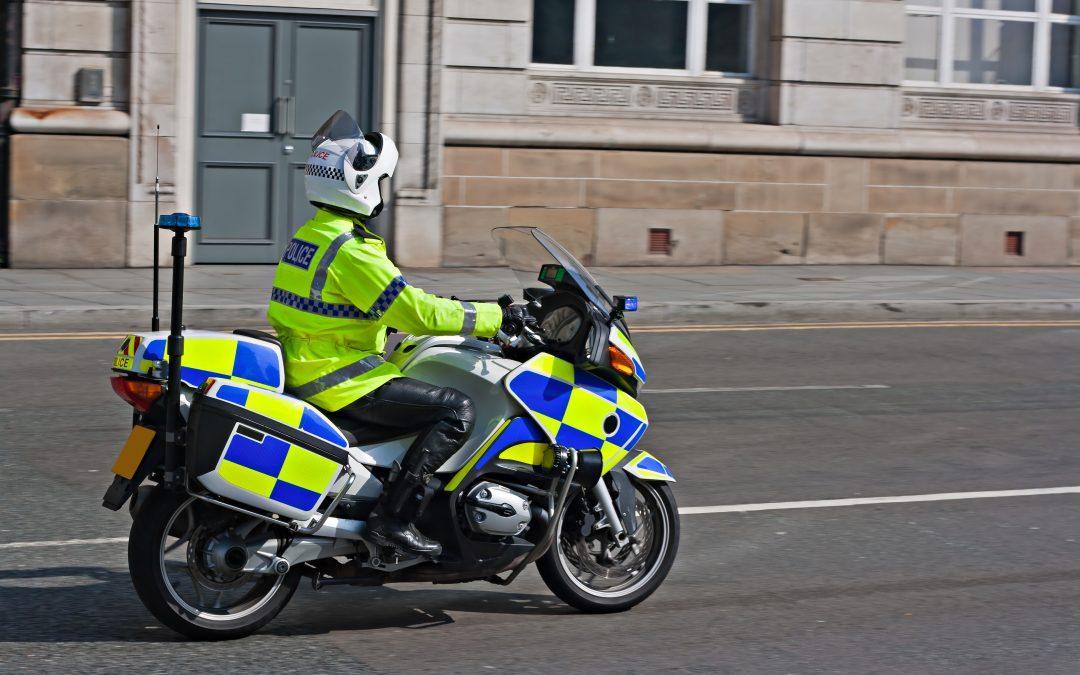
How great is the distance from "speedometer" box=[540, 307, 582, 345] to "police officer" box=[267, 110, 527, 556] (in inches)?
10.1

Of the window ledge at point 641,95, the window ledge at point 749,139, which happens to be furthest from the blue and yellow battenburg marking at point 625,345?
the window ledge at point 641,95

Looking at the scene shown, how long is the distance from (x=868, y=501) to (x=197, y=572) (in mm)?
3860

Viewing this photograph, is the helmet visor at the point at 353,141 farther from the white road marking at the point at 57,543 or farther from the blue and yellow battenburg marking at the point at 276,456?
the white road marking at the point at 57,543

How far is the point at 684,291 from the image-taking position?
1595 centimetres

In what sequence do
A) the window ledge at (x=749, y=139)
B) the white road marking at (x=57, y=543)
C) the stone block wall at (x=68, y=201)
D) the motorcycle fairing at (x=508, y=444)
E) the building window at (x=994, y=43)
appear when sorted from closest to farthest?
the motorcycle fairing at (x=508, y=444)
the white road marking at (x=57, y=543)
the stone block wall at (x=68, y=201)
the window ledge at (x=749, y=139)
the building window at (x=994, y=43)

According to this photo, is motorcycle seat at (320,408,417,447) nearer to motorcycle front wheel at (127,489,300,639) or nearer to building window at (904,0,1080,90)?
motorcycle front wheel at (127,489,300,639)

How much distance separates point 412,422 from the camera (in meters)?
5.16

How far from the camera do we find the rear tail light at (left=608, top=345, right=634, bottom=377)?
5.38 metres

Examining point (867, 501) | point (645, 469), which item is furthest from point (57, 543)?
point (867, 501)

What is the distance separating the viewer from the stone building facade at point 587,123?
16281 mm

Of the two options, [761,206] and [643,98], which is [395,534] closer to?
[643,98]

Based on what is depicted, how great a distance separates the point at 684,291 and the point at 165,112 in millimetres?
6007

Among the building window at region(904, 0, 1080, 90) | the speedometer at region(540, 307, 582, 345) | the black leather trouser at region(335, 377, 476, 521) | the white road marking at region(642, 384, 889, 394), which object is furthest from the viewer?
the building window at region(904, 0, 1080, 90)

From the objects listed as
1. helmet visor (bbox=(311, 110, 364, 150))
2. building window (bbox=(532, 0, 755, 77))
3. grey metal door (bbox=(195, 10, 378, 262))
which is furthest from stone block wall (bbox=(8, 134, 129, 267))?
helmet visor (bbox=(311, 110, 364, 150))
